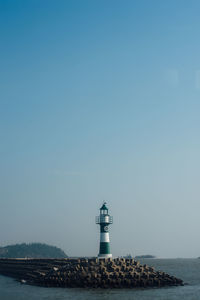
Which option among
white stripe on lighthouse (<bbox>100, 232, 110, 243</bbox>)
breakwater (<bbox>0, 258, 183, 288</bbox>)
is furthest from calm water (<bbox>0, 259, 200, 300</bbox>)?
white stripe on lighthouse (<bbox>100, 232, 110, 243</bbox>)

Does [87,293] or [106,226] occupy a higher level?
[106,226]

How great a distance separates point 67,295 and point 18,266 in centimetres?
2495

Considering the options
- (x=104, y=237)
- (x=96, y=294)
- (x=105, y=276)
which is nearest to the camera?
(x=96, y=294)

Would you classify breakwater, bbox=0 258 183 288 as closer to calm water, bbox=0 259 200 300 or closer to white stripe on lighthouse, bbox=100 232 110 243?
calm water, bbox=0 259 200 300

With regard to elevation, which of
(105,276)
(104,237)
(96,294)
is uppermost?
(104,237)

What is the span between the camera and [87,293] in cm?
3272

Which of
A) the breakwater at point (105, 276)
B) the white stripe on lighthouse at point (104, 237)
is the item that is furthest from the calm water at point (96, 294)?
the white stripe on lighthouse at point (104, 237)

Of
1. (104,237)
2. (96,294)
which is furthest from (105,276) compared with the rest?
(104,237)

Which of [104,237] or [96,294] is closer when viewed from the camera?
[96,294]

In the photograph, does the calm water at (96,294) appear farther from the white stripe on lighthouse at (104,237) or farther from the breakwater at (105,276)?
the white stripe on lighthouse at (104,237)

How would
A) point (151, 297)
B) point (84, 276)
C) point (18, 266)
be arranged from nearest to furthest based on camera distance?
1. point (151, 297)
2. point (84, 276)
3. point (18, 266)

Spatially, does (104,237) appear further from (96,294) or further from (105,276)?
(96,294)

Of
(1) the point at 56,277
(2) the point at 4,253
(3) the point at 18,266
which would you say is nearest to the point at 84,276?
(1) the point at 56,277

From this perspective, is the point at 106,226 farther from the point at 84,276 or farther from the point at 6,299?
the point at 6,299
